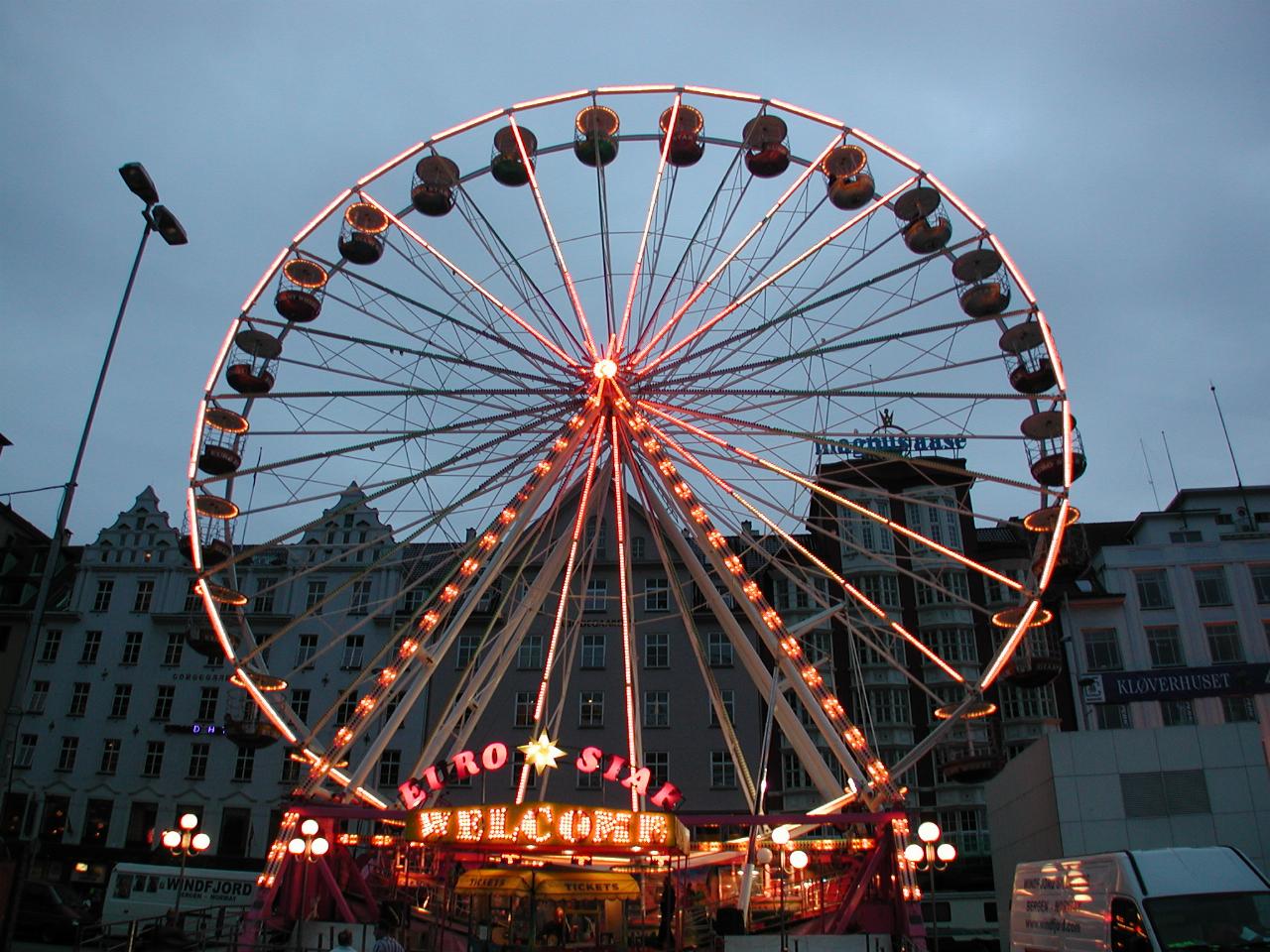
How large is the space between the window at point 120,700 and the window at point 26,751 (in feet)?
12.2

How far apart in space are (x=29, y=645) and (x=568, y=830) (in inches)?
392

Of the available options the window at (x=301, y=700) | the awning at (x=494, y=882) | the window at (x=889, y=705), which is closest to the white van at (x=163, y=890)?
the window at (x=301, y=700)

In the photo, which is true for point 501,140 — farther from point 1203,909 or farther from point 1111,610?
point 1111,610

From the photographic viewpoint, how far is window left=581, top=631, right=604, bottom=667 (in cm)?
4975

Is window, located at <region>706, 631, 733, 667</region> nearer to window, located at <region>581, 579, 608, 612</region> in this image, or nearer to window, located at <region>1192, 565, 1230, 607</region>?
window, located at <region>581, 579, 608, 612</region>

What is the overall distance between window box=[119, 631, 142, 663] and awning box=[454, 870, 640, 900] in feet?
108

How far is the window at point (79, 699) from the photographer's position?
5081 cm

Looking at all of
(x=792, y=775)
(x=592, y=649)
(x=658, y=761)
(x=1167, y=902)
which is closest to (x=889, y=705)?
(x=792, y=775)

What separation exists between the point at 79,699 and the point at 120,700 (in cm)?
207

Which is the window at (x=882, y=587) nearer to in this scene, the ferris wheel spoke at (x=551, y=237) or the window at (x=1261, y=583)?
the window at (x=1261, y=583)

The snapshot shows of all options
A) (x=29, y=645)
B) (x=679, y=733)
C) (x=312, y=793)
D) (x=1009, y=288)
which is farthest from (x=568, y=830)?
(x=679, y=733)

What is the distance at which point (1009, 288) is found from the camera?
25.5 metres

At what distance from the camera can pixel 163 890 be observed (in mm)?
36375

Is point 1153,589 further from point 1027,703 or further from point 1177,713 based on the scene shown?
point 1027,703
